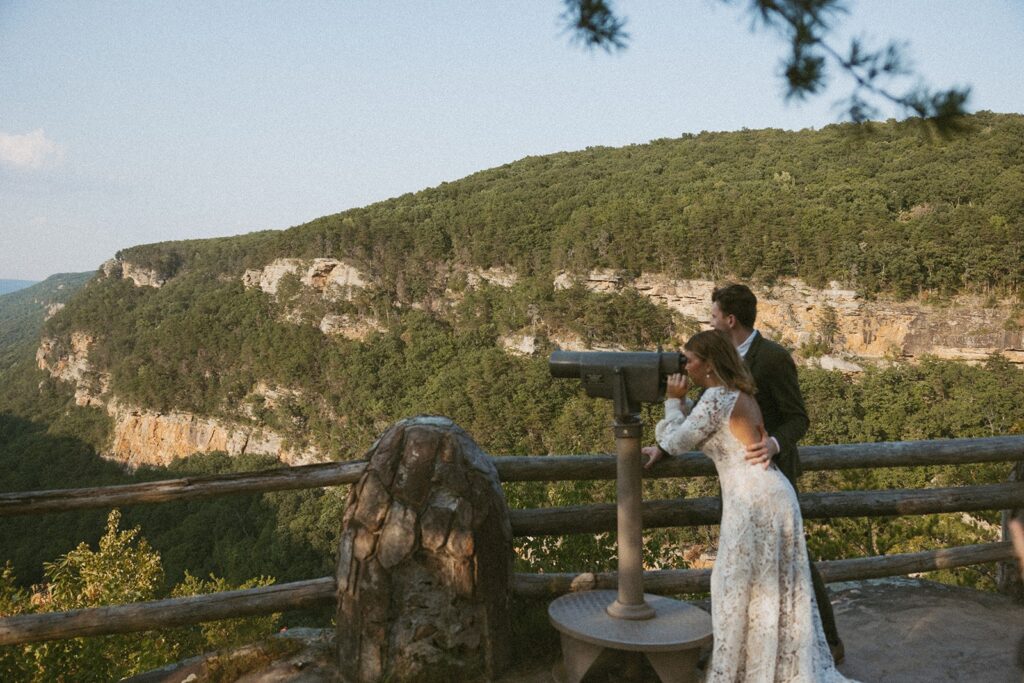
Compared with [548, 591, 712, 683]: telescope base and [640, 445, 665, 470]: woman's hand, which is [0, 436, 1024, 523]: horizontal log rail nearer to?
[640, 445, 665, 470]: woman's hand

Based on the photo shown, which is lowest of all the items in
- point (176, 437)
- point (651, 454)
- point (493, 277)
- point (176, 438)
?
point (176, 438)

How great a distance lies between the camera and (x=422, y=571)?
2.90 metres

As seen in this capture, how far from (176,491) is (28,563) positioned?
54.4 m

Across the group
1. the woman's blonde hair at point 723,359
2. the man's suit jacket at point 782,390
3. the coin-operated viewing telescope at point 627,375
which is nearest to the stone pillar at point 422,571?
the coin-operated viewing telescope at point 627,375

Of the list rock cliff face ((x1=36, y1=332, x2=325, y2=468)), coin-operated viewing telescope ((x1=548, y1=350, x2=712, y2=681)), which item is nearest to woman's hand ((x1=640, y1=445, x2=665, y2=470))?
coin-operated viewing telescope ((x1=548, y1=350, x2=712, y2=681))

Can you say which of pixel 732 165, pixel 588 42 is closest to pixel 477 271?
pixel 732 165

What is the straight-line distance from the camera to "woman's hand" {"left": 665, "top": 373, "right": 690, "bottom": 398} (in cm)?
263

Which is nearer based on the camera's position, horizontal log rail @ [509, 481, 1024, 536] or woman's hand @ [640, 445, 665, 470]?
woman's hand @ [640, 445, 665, 470]

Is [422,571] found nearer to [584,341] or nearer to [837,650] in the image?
[837,650]

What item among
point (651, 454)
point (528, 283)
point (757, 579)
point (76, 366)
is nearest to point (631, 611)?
point (757, 579)

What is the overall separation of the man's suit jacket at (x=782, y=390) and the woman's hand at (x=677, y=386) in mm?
406

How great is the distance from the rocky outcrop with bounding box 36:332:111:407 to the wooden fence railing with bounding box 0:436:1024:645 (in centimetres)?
10386

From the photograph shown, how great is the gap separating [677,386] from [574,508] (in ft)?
4.05

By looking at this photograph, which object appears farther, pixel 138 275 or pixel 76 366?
pixel 138 275
